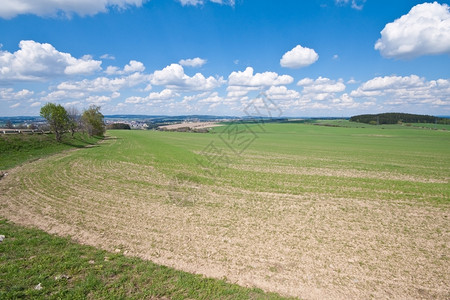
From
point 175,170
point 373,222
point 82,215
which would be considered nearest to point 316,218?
point 373,222

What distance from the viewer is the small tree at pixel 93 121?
6375cm

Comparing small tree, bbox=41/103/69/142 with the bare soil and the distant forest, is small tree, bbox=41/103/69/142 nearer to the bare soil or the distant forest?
the bare soil

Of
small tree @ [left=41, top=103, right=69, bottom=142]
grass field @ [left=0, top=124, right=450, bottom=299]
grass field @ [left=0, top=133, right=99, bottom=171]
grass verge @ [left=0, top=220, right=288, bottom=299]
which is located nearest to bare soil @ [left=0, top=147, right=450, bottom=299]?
grass field @ [left=0, top=124, right=450, bottom=299]

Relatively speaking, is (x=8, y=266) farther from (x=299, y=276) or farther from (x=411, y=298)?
(x=411, y=298)

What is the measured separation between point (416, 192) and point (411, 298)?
13509 millimetres

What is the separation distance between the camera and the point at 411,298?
6352 millimetres

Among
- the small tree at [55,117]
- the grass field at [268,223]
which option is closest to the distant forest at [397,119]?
the grass field at [268,223]

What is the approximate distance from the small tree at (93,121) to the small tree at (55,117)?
59.4 feet

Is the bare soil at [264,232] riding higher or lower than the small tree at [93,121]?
lower

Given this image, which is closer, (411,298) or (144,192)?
(411,298)

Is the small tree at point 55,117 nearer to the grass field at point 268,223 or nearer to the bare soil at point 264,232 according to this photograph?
the grass field at point 268,223

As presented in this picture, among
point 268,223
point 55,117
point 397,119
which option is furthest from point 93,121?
point 397,119

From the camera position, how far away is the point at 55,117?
4375cm

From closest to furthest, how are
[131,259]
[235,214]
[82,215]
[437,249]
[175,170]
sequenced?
1. [131,259]
2. [437,249]
3. [82,215]
4. [235,214]
5. [175,170]
